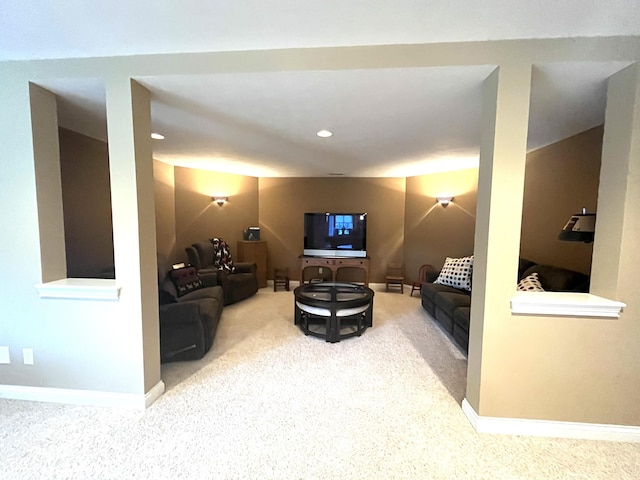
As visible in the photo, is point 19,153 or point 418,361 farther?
point 418,361

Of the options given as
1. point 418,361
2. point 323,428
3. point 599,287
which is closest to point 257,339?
point 323,428

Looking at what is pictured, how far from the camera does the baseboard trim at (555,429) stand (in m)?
1.75

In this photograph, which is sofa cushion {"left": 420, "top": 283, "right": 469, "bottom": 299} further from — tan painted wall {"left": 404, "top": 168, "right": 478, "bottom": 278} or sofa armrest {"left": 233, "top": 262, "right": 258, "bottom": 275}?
sofa armrest {"left": 233, "top": 262, "right": 258, "bottom": 275}

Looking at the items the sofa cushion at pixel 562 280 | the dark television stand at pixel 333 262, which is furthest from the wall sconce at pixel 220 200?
the sofa cushion at pixel 562 280

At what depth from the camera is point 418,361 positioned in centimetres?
268

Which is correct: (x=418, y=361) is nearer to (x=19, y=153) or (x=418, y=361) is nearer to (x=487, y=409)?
(x=487, y=409)

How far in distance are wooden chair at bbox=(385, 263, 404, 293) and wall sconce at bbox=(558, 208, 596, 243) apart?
3.15m

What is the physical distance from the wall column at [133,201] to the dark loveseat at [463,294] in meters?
A: 2.94

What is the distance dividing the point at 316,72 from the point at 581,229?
2317 millimetres

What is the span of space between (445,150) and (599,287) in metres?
Result: 2.19

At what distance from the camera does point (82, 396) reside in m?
2.04

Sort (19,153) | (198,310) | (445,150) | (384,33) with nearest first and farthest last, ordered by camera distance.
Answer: (384,33), (19,153), (198,310), (445,150)

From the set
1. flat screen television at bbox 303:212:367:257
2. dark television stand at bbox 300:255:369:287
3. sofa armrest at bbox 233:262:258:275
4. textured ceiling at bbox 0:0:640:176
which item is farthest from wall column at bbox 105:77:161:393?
flat screen television at bbox 303:212:367:257

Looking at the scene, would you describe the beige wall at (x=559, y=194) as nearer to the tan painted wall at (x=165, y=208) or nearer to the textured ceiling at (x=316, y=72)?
the textured ceiling at (x=316, y=72)
